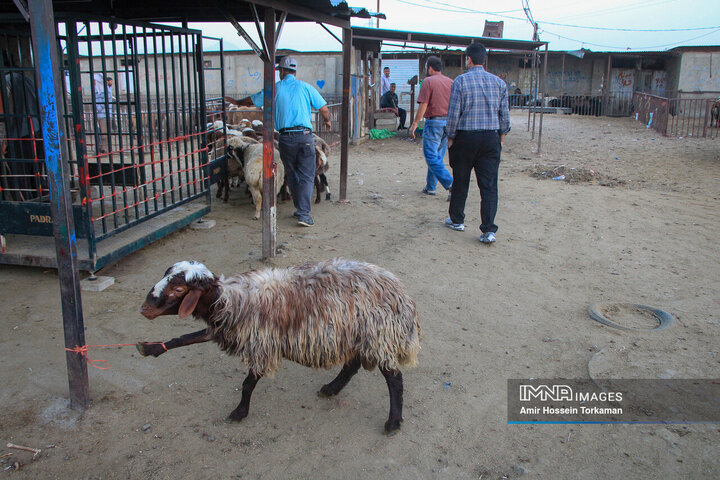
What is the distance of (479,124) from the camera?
637 cm

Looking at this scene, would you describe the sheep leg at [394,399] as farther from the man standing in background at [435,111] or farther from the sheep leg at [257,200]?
the man standing in background at [435,111]

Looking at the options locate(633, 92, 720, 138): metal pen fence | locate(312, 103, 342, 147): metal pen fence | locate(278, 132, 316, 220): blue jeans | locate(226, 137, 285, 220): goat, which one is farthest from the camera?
locate(633, 92, 720, 138): metal pen fence

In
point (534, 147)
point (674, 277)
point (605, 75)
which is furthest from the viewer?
point (605, 75)

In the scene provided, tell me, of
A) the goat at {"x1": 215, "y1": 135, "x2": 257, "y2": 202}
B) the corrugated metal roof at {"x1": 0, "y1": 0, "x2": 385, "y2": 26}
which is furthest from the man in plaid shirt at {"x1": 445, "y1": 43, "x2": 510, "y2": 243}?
the goat at {"x1": 215, "y1": 135, "x2": 257, "y2": 202}

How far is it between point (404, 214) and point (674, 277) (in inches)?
144

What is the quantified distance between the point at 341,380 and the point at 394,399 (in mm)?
452

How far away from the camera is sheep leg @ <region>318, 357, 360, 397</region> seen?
3.61 metres

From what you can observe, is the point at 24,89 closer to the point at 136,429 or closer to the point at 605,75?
the point at 136,429

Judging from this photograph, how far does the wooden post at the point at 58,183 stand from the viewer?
285 centimetres

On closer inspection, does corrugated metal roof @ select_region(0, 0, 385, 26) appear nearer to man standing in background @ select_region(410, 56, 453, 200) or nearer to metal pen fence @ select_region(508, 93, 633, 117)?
man standing in background @ select_region(410, 56, 453, 200)

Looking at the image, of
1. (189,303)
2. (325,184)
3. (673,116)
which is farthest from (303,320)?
(673,116)

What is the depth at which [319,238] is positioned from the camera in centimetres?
698

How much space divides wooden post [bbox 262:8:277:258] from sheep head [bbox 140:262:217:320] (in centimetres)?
296

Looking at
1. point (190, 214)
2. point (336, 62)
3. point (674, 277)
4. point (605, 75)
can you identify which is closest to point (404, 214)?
point (190, 214)
